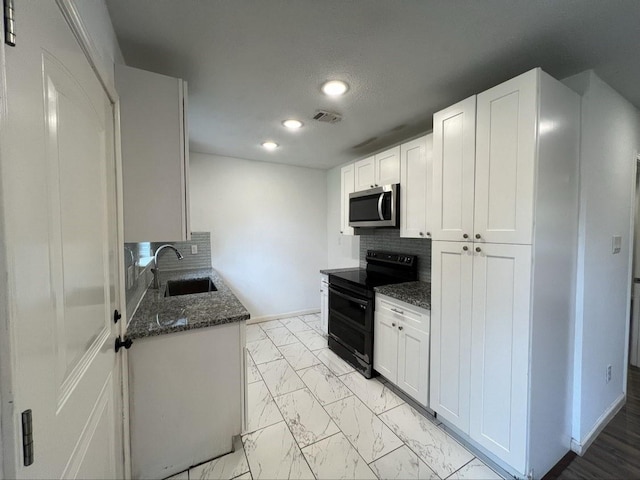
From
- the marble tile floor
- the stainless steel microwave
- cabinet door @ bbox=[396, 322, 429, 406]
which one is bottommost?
the marble tile floor

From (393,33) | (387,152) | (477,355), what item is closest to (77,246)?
(393,33)

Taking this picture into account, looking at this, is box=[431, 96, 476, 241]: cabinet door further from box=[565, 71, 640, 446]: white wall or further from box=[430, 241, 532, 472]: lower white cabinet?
box=[565, 71, 640, 446]: white wall

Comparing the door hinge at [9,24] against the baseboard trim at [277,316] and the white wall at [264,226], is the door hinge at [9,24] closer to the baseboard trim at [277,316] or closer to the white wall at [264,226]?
the white wall at [264,226]

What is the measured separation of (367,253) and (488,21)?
246 centimetres

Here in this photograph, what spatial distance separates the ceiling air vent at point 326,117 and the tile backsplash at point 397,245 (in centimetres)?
137

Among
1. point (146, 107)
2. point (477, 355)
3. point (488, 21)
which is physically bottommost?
point (477, 355)

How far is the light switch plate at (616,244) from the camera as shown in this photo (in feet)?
5.91

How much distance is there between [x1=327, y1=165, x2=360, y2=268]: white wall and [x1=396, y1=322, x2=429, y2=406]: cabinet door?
164cm

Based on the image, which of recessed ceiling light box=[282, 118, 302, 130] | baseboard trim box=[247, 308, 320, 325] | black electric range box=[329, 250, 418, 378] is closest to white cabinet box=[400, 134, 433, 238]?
black electric range box=[329, 250, 418, 378]

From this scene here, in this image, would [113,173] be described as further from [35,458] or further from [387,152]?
[387,152]

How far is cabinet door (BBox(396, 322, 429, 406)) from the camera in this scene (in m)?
1.90

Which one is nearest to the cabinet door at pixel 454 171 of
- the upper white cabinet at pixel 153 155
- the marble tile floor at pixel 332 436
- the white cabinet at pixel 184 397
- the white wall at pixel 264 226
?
the marble tile floor at pixel 332 436

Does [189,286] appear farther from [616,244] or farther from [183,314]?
[616,244]

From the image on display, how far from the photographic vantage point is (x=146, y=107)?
136 centimetres
